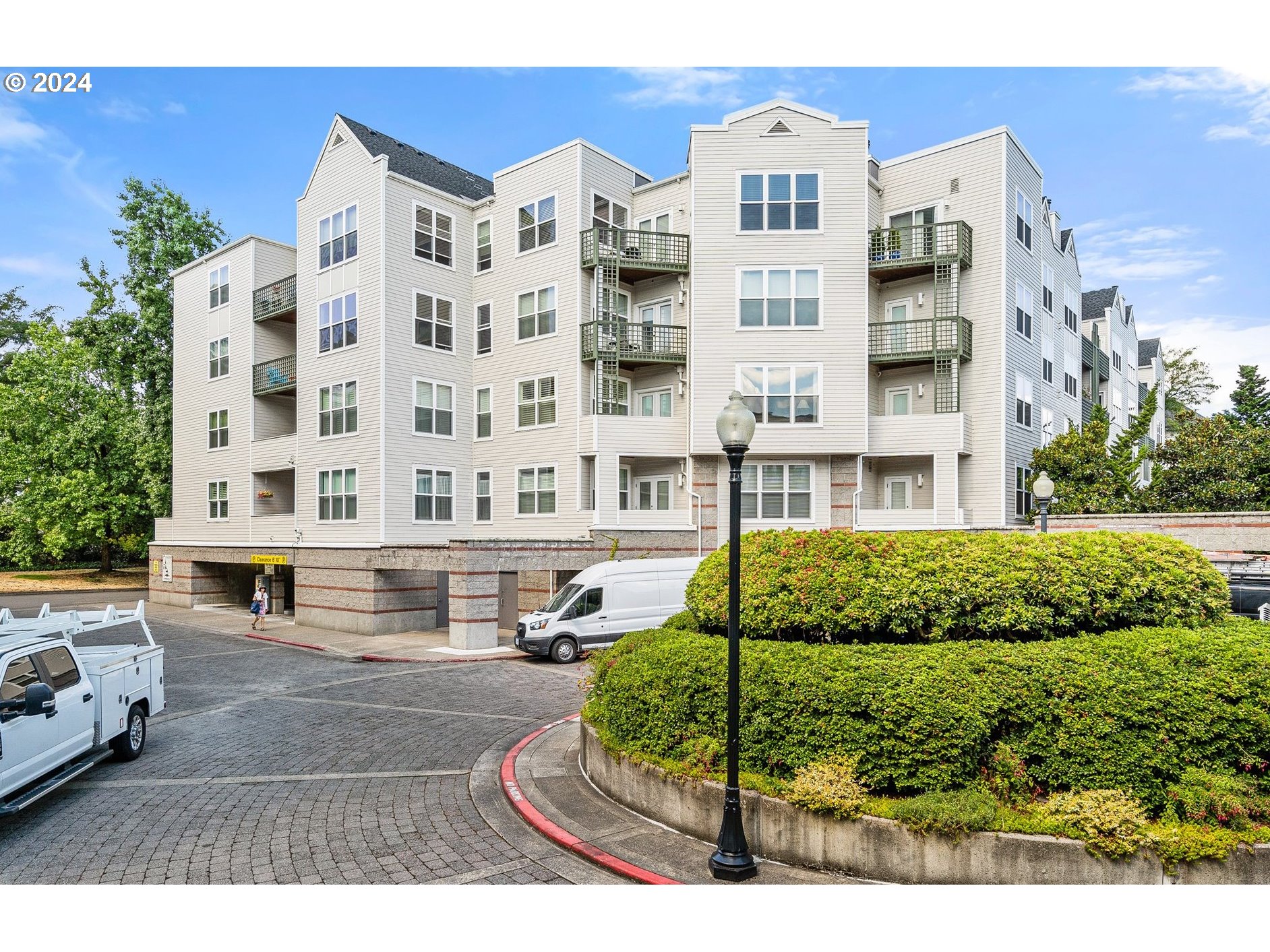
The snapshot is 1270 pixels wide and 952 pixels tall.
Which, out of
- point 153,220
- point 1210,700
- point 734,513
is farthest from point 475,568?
point 153,220

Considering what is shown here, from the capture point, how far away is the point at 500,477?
28000mm

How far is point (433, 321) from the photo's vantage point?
27875 millimetres

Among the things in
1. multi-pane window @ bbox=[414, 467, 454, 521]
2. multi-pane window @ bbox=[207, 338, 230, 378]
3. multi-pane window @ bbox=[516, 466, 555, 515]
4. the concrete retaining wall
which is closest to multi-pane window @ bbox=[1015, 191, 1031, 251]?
multi-pane window @ bbox=[516, 466, 555, 515]

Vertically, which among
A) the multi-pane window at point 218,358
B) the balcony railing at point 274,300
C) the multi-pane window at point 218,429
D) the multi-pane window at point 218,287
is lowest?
the multi-pane window at point 218,429

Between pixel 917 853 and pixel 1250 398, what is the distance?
53490mm

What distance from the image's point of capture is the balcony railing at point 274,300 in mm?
30297

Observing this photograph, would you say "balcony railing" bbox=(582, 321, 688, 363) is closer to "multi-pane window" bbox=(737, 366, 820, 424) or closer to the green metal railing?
"multi-pane window" bbox=(737, 366, 820, 424)

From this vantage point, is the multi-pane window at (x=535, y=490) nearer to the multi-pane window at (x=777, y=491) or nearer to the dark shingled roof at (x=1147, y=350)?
the multi-pane window at (x=777, y=491)

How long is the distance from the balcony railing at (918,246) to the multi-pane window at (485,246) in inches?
532

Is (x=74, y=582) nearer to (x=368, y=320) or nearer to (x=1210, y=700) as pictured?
(x=368, y=320)

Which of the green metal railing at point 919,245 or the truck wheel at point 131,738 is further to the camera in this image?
the green metal railing at point 919,245

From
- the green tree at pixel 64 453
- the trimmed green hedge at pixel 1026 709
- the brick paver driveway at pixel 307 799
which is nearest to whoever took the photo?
the trimmed green hedge at pixel 1026 709

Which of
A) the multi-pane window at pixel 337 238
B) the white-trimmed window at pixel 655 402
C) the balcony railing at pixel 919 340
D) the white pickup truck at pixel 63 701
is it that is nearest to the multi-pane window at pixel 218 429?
the multi-pane window at pixel 337 238

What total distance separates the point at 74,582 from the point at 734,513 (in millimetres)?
49508
